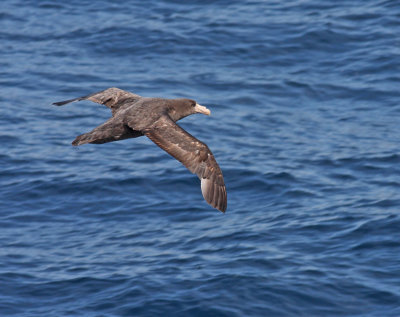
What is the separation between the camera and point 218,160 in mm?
15859

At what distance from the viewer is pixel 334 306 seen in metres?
12.1

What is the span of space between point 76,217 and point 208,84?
5535 millimetres

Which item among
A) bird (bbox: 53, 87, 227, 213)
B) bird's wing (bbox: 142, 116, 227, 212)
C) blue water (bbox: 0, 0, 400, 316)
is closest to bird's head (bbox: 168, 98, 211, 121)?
bird (bbox: 53, 87, 227, 213)

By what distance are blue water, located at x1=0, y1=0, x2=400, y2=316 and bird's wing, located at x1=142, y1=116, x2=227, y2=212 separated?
221cm

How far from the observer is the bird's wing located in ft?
34.2

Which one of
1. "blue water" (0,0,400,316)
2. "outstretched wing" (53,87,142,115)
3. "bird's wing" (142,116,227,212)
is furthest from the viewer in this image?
"blue water" (0,0,400,316)

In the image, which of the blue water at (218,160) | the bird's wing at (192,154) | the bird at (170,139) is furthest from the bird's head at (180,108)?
the blue water at (218,160)

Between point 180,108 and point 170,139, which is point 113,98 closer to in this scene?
point 180,108

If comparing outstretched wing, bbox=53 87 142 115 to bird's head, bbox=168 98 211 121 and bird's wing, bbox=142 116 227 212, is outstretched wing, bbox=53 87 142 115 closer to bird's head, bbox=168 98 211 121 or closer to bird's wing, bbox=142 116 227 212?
bird's head, bbox=168 98 211 121

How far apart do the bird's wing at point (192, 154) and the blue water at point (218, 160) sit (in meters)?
2.21

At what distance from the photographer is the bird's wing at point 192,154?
10.4m

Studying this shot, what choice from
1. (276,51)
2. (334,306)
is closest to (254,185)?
(334,306)

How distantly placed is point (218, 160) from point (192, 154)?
17.6ft

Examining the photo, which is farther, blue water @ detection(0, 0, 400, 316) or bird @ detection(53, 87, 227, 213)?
blue water @ detection(0, 0, 400, 316)
